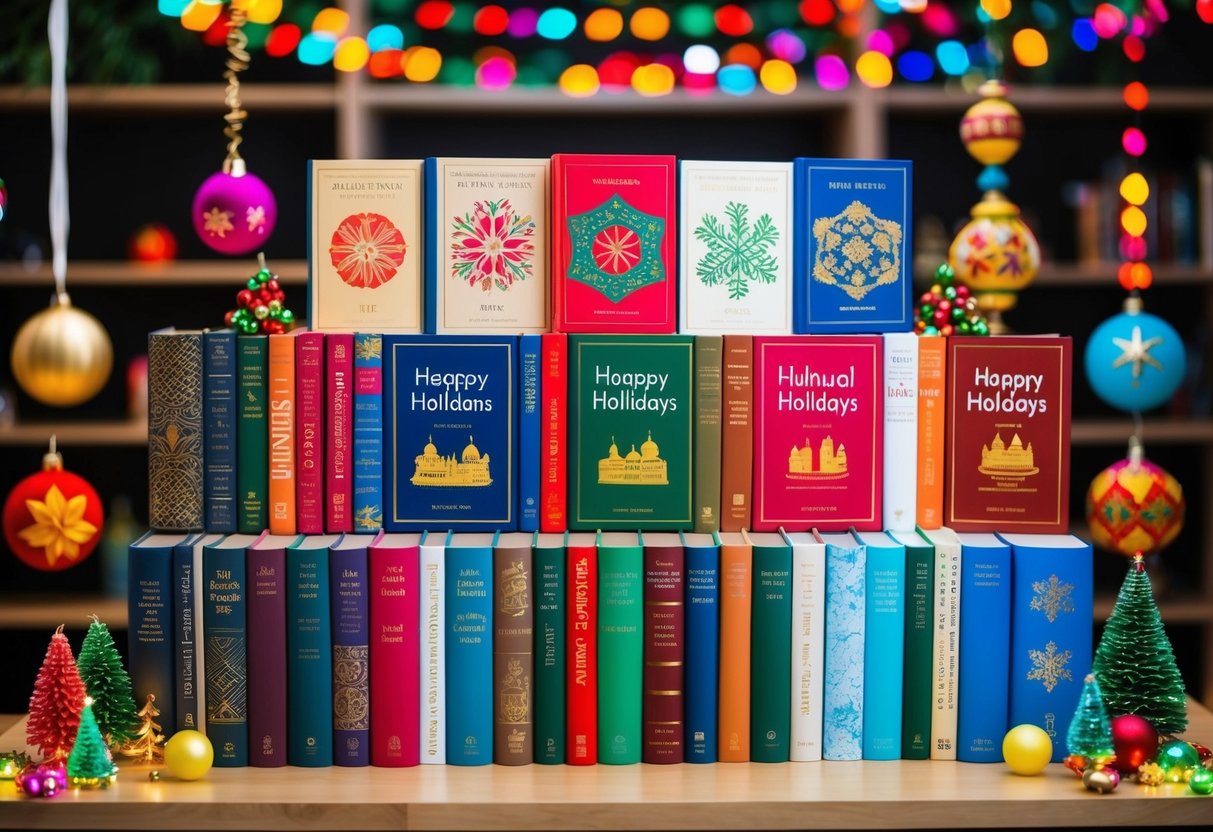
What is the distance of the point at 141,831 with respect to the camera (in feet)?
4.33

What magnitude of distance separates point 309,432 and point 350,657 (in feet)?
0.86

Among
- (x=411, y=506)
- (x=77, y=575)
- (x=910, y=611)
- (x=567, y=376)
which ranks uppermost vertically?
(x=567, y=376)

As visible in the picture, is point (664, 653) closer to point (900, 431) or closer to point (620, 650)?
point (620, 650)

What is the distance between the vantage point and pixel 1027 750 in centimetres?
137

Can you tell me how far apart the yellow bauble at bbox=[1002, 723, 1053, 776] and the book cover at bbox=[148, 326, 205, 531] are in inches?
37.0

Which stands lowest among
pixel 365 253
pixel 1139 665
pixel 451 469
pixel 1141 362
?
pixel 1139 665

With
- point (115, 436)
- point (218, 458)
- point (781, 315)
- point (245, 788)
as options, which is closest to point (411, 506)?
point (218, 458)

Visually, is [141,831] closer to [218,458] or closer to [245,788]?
[245,788]

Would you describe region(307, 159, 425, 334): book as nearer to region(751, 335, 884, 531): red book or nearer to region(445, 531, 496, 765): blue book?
region(445, 531, 496, 765): blue book

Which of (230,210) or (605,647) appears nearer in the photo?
(605,647)

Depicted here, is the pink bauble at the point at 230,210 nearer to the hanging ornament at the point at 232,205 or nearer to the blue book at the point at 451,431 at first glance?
the hanging ornament at the point at 232,205

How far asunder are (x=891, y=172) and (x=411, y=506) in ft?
2.26

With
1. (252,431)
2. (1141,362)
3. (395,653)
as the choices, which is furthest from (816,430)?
(1141,362)

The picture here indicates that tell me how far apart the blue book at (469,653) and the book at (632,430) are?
147 millimetres
